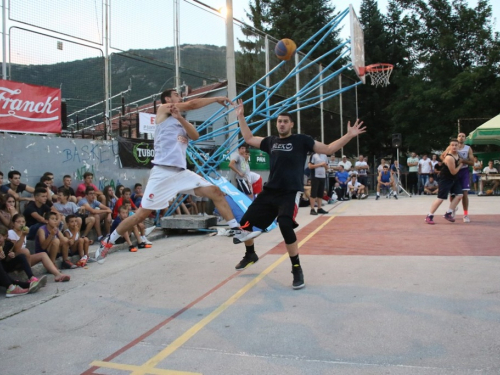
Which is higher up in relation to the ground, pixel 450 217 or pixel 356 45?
pixel 356 45

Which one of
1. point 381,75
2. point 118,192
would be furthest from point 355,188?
point 118,192

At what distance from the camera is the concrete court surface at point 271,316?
10.9 feet

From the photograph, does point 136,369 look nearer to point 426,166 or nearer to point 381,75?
point 381,75

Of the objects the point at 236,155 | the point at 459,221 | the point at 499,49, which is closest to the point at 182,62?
the point at 236,155

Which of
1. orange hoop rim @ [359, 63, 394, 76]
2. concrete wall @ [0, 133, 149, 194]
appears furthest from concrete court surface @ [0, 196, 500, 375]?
orange hoop rim @ [359, 63, 394, 76]

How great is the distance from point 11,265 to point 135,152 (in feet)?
21.3

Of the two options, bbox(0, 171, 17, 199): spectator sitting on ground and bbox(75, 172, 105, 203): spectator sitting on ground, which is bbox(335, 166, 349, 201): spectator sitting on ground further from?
bbox(0, 171, 17, 199): spectator sitting on ground

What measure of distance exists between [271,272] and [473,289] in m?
2.31

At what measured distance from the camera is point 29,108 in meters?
9.41

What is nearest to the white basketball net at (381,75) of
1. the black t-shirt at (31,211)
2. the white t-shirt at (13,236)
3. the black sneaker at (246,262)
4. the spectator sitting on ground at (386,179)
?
the spectator sitting on ground at (386,179)

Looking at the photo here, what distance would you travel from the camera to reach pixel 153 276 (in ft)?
20.0

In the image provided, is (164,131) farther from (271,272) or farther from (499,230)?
(499,230)

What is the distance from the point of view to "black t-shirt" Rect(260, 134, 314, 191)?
5363mm

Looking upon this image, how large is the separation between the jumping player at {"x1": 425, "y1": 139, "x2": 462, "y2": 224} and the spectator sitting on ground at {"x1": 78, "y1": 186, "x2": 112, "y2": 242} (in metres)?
6.57
